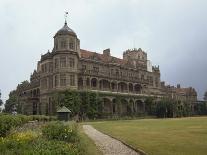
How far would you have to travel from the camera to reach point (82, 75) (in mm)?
67438

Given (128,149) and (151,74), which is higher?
(151,74)

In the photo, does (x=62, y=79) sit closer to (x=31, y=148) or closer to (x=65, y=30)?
(x=65, y=30)

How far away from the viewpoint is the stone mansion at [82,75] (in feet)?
207

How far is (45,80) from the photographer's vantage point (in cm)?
6794

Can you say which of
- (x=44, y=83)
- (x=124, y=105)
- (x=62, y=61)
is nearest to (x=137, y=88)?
(x=124, y=105)

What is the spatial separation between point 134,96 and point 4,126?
59.0 meters

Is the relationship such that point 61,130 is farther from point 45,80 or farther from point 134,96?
point 134,96

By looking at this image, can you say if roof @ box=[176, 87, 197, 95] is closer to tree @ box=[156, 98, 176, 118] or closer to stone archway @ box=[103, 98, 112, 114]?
tree @ box=[156, 98, 176, 118]

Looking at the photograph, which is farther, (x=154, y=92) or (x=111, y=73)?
(x=154, y=92)

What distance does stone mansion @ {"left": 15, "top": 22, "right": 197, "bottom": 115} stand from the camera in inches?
2489

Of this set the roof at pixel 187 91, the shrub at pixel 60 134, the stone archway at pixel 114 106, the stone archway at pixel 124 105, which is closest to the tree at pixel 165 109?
the stone archway at pixel 124 105

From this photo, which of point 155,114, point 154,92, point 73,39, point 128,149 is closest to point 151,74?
point 154,92

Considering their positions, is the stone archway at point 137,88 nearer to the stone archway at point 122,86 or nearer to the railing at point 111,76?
the railing at point 111,76

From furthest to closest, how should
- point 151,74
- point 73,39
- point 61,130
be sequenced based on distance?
point 151,74 < point 73,39 < point 61,130
